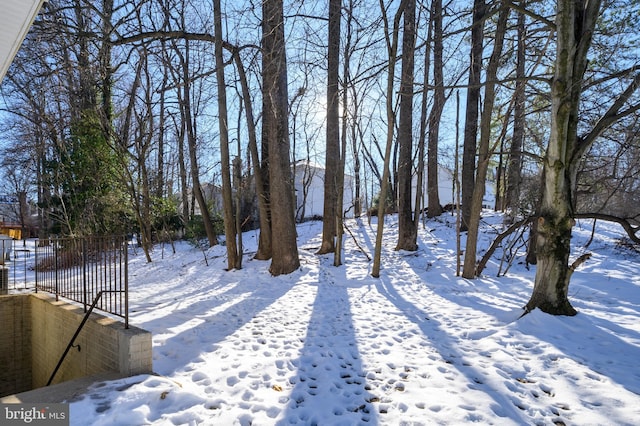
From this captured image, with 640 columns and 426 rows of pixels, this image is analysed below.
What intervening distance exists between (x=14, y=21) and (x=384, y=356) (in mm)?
5011

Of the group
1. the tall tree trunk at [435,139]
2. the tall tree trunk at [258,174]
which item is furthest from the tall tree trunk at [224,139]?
the tall tree trunk at [435,139]

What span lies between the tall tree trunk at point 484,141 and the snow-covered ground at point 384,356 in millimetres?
603

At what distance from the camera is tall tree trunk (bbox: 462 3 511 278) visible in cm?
709

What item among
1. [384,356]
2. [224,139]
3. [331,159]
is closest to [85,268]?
[384,356]

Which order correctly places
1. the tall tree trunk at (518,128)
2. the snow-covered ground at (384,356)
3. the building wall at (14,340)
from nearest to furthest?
the snow-covered ground at (384,356) < the building wall at (14,340) < the tall tree trunk at (518,128)

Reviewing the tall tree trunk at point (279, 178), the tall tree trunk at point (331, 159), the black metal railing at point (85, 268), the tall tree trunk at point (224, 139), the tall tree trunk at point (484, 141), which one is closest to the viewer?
the black metal railing at point (85, 268)

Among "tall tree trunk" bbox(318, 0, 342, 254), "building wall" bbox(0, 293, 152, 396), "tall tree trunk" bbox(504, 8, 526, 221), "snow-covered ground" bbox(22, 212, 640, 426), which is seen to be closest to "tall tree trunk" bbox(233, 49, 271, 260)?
"tall tree trunk" bbox(318, 0, 342, 254)

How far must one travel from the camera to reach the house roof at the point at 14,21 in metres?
3.13

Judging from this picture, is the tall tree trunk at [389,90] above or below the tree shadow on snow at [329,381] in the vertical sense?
above

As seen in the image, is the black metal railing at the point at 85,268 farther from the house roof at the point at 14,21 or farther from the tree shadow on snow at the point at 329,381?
the house roof at the point at 14,21

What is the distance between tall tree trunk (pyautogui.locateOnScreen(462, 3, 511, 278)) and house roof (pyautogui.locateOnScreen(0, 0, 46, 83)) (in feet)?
22.4

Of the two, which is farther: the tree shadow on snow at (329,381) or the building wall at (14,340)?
the building wall at (14,340)

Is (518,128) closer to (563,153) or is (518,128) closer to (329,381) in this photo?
(563,153)

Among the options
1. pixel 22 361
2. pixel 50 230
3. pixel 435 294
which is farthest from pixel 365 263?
pixel 50 230
